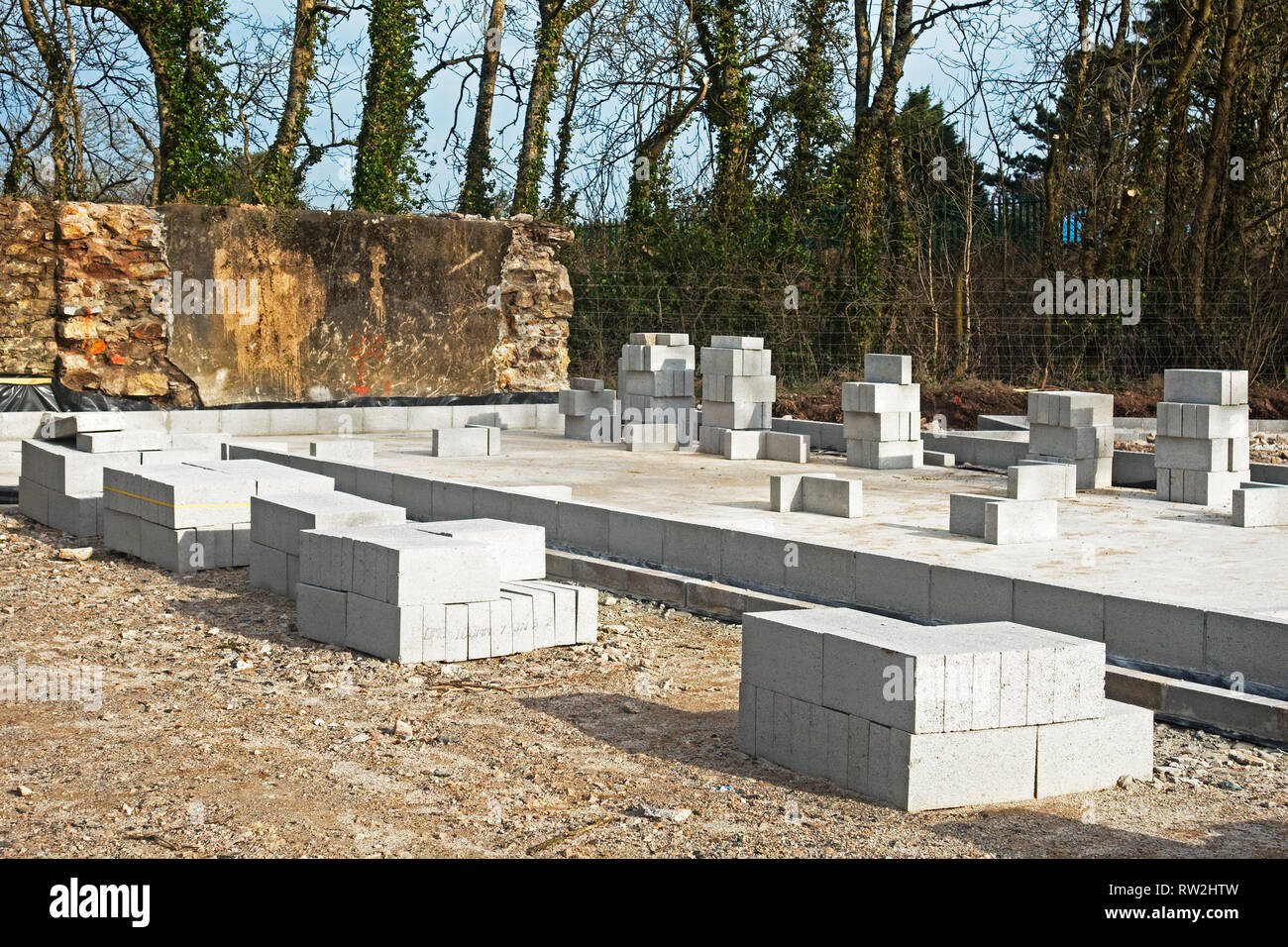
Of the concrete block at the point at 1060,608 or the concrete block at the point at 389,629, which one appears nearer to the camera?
the concrete block at the point at 1060,608

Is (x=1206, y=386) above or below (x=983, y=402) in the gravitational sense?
above

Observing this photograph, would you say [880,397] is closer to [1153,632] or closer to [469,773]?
[1153,632]

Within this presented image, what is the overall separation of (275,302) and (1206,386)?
11.7 m

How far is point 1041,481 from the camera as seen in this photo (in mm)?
11531

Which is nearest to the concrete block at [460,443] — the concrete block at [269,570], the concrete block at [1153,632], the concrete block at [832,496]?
the concrete block at [832,496]

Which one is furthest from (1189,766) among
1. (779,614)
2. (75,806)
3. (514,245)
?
(514,245)

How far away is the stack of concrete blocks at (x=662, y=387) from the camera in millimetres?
16594

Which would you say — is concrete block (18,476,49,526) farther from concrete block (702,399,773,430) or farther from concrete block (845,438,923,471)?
concrete block (845,438,923,471)

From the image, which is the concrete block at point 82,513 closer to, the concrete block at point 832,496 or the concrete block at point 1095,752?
the concrete block at point 832,496

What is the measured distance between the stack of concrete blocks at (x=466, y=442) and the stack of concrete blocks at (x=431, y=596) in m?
6.88

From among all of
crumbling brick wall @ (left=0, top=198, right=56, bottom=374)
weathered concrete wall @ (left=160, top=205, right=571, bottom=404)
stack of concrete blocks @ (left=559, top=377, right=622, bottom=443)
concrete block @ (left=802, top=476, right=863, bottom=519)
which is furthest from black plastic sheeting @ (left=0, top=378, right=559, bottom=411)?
concrete block @ (left=802, top=476, right=863, bottom=519)

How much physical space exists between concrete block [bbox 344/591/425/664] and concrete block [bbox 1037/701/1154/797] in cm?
333

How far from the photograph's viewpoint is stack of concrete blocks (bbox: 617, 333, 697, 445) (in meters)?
16.6

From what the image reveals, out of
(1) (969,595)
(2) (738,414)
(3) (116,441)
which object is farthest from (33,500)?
(1) (969,595)
